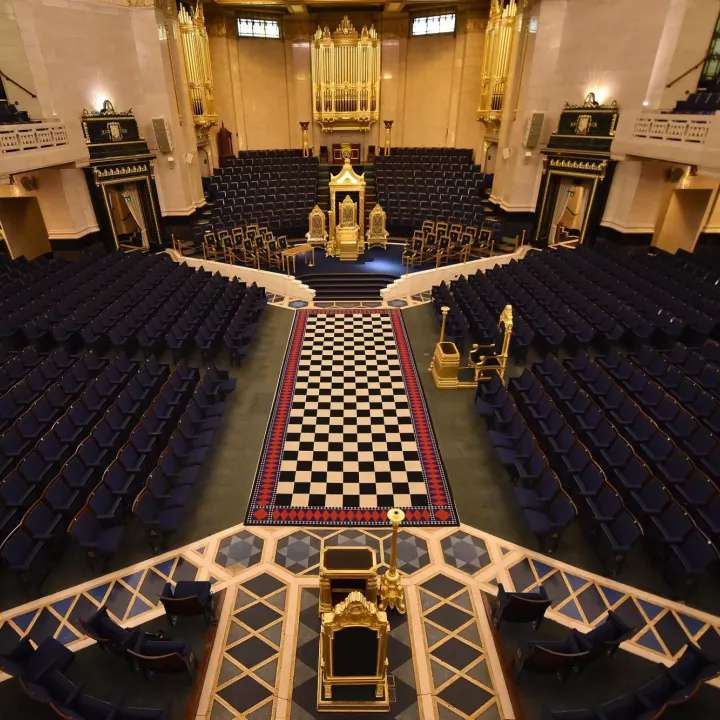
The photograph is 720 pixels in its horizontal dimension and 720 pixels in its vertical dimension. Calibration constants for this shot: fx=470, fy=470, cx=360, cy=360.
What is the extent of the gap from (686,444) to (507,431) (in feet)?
7.69

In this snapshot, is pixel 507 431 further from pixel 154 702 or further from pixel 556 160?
pixel 556 160

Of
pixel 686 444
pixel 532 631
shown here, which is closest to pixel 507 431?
pixel 686 444

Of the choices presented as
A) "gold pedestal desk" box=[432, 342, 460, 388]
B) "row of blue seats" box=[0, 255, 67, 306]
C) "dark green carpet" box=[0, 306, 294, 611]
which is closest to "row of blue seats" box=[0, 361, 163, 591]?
"dark green carpet" box=[0, 306, 294, 611]

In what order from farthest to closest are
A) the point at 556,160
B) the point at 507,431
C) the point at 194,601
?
1. the point at 556,160
2. the point at 507,431
3. the point at 194,601

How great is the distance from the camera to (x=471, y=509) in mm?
6500

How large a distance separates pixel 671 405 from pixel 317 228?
1215cm

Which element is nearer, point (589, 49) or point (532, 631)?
point (532, 631)

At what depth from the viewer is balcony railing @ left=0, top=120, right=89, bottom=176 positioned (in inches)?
413

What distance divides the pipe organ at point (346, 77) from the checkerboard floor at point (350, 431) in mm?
14044

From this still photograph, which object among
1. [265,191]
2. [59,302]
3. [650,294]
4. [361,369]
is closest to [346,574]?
[361,369]

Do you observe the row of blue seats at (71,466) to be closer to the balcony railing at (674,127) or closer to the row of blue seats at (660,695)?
the row of blue seats at (660,695)

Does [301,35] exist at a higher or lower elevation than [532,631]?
higher

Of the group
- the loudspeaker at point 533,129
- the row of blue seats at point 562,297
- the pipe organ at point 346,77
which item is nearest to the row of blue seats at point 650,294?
the row of blue seats at point 562,297

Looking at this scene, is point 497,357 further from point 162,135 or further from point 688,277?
point 162,135
